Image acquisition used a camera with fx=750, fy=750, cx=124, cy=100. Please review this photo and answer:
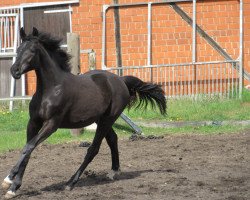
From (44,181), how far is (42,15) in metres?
9.80

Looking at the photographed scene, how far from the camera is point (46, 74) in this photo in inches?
349

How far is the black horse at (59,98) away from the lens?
8.56 m

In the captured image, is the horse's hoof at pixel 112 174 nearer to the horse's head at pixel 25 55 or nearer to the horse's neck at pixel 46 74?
the horse's neck at pixel 46 74

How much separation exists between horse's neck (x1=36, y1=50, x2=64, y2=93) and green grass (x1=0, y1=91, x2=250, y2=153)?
4058mm

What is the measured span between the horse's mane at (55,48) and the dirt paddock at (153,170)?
59.9 inches

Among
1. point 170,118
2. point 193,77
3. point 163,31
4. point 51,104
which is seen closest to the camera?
point 51,104

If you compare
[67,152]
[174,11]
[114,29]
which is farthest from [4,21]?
[67,152]

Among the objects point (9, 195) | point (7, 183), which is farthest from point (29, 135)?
point (9, 195)

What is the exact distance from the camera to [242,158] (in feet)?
36.1

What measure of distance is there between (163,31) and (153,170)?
8382mm

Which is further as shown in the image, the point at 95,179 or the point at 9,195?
the point at 95,179

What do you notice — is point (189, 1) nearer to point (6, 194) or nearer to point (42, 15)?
Result: point (42, 15)

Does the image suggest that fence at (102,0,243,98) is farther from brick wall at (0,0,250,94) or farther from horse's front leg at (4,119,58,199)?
horse's front leg at (4,119,58,199)

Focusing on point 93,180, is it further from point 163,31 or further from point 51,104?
point 163,31
